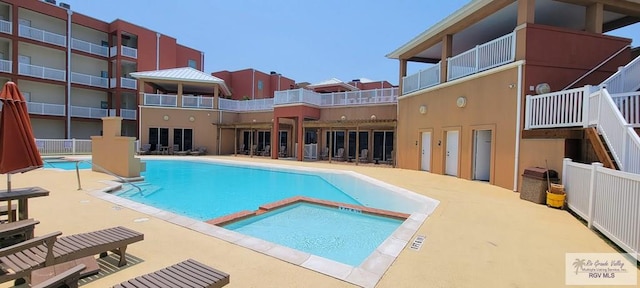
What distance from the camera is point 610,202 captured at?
4348 millimetres

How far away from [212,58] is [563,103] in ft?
107

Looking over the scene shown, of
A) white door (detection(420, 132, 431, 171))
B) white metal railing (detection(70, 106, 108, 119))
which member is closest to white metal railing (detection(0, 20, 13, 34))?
white metal railing (detection(70, 106, 108, 119))

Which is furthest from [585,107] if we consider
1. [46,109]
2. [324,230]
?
[46,109]

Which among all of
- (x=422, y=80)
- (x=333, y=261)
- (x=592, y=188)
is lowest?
(x=333, y=261)

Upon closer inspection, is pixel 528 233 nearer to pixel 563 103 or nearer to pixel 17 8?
pixel 563 103

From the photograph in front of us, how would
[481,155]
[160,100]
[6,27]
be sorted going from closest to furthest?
1. [481,155]
2. [6,27]
3. [160,100]

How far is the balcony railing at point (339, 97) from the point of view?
58.4 feet

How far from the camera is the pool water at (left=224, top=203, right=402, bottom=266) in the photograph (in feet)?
16.0

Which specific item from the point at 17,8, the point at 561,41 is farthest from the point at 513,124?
the point at 17,8

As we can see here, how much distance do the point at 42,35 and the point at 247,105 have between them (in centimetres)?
1490

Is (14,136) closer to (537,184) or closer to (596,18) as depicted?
(537,184)

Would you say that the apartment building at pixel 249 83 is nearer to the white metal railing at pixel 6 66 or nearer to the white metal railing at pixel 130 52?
the white metal railing at pixel 130 52

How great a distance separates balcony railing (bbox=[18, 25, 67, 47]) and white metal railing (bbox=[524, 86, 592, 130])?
2916cm

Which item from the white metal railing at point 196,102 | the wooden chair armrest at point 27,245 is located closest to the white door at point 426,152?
the wooden chair armrest at point 27,245
